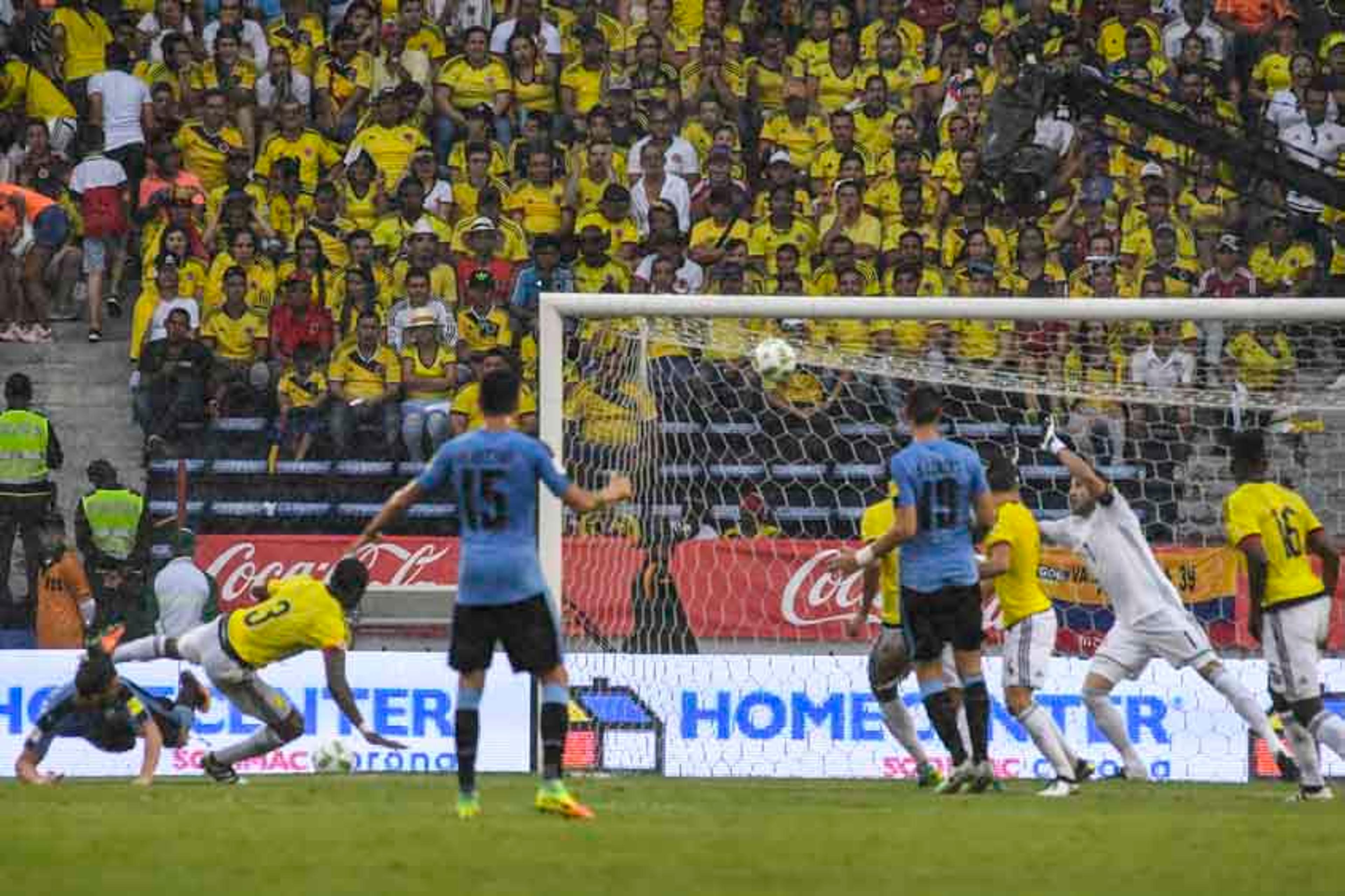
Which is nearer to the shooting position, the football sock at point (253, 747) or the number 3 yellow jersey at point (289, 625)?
the number 3 yellow jersey at point (289, 625)

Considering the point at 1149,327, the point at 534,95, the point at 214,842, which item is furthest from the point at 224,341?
the point at 214,842

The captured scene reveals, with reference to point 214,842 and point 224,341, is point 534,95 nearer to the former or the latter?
point 224,341

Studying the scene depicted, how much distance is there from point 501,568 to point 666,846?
1.99 metres

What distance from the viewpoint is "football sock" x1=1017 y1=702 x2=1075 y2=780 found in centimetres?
1467

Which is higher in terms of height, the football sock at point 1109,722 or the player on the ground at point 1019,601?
the player on the ground at point 1019,601

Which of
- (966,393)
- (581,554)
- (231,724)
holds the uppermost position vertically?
(966,393)

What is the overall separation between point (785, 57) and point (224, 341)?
20.9 feet

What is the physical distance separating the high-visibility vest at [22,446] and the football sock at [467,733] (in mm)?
9942

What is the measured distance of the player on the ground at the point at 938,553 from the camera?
45.4ft

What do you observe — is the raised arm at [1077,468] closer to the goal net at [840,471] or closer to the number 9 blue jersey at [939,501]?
the number 9 blue jersey at [939,501]

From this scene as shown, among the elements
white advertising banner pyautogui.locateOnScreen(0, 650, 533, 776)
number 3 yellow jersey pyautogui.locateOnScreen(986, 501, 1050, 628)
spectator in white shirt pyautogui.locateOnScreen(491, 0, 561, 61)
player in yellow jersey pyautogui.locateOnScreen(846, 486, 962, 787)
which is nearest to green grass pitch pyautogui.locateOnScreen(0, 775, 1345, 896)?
player in yellow jersey pyautogui.locateOnScreen(846, 486, 962, 787)

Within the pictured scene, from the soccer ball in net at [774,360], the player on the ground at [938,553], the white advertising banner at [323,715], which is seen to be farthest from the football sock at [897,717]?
the white advertising banner at [323,715]

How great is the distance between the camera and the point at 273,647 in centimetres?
1511

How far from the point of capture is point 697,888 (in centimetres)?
913
